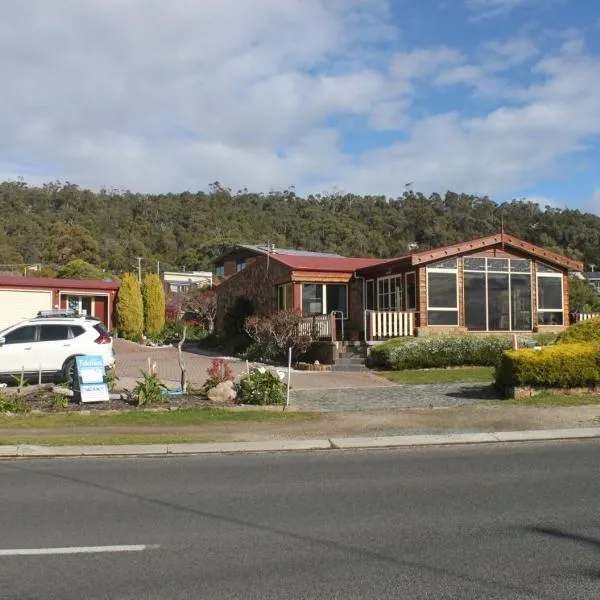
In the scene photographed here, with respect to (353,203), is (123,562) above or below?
below

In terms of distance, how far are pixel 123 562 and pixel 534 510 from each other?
3.92 m

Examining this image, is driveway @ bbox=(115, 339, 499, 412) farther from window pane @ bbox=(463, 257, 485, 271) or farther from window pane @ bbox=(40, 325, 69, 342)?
window pane @ bbox=(463, 257, 485, 271)

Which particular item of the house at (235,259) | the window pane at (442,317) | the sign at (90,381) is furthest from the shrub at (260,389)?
the house at (235,259)

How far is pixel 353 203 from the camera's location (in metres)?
101

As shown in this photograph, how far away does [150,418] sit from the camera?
1320 centimetres

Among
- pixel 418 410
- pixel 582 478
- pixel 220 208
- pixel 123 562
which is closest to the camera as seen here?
pixel 123 562

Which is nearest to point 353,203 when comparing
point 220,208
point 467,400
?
point 220,208

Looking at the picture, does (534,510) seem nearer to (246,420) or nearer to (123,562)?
(123,562)

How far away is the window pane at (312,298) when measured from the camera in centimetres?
2683

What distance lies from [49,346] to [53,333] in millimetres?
364

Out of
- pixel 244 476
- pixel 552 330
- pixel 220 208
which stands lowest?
pixel 244 476

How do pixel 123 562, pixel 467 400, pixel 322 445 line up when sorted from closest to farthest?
pixel 123 562 → pixel 322 445 → pixel 467 400

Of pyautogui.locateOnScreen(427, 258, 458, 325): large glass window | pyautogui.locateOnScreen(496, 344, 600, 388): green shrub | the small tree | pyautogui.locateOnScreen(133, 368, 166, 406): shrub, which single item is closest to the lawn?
pyautogui.locateOnScreen(496, 344, 600, 388): green shrub

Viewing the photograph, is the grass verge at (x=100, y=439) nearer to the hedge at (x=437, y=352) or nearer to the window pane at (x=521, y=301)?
the hedge at (x=437, y=352)
